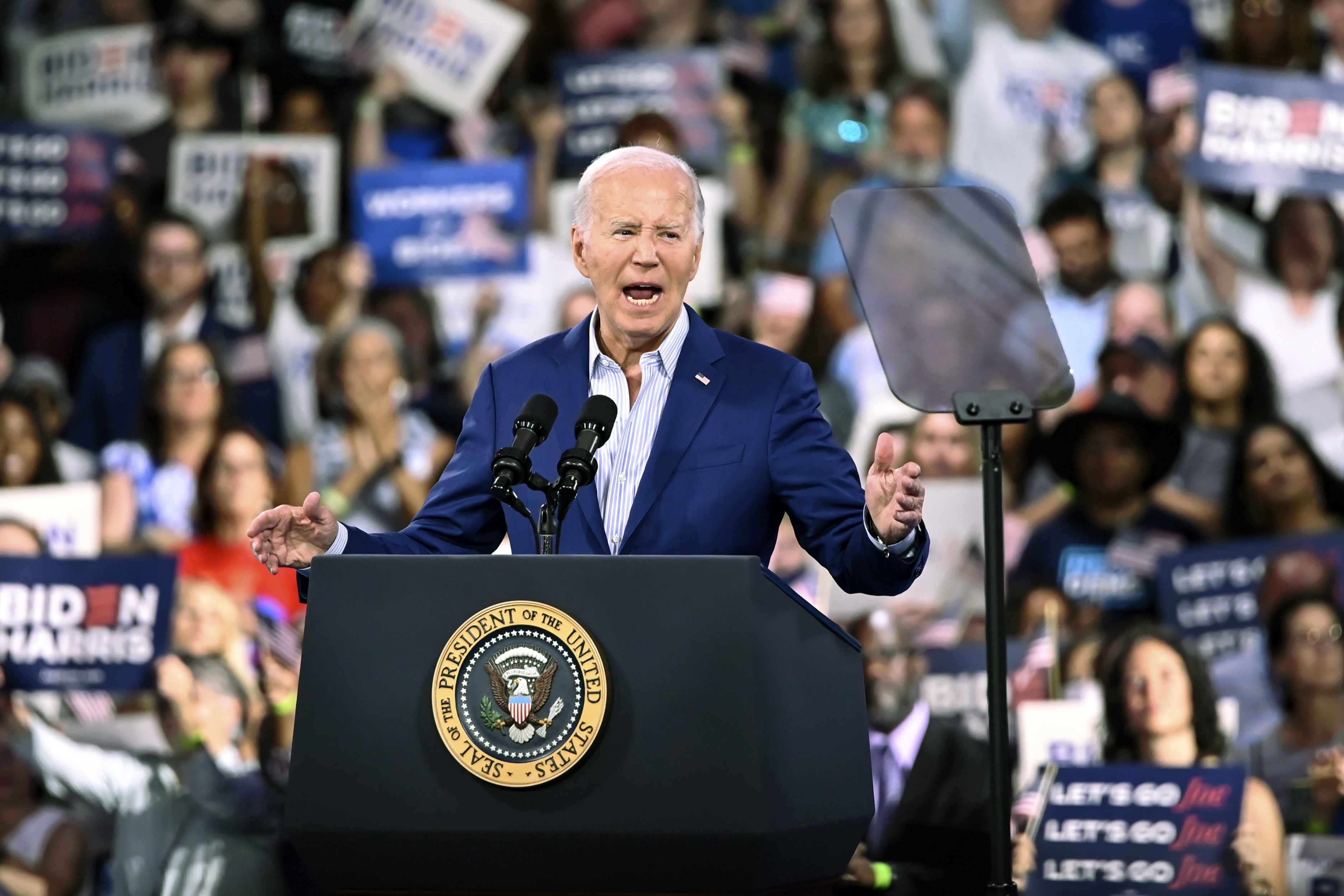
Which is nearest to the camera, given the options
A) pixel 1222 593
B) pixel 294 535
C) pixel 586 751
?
pixel 586 751

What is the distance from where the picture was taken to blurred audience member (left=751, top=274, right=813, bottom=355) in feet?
18.5

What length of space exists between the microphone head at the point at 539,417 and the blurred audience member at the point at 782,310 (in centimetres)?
383

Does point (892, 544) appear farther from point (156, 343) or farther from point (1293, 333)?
point (156, 343)

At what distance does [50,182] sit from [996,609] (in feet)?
15.4

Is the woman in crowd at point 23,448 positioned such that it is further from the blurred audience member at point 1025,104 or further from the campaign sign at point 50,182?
the blurred audience member at point 1025,104

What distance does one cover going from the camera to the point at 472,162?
19.2 feet

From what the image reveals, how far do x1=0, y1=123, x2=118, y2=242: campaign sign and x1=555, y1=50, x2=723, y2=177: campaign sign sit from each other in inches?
66.3

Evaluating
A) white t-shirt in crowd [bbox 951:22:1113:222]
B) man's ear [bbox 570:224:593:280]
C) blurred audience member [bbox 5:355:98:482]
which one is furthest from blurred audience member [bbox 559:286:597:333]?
man's ear [bbox 570:224:593:280]

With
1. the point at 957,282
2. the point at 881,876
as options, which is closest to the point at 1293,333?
the point at 881,876

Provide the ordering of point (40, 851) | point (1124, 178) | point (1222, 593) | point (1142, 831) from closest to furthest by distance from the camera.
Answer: point (1142, 831)
point (40, 851)
point (1222, 593)
point (1124, 178)

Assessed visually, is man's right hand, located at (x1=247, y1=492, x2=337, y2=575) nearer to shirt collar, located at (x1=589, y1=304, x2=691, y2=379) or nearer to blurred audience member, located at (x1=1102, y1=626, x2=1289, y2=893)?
shirt collar, located at (x1=589, y1=304, x2=691, y2=379)

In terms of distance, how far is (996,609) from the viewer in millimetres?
2094

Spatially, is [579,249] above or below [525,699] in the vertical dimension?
above

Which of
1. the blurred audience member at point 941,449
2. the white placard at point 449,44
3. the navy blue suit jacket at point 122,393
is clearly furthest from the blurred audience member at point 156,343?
the blurred audience member at point 941,449
